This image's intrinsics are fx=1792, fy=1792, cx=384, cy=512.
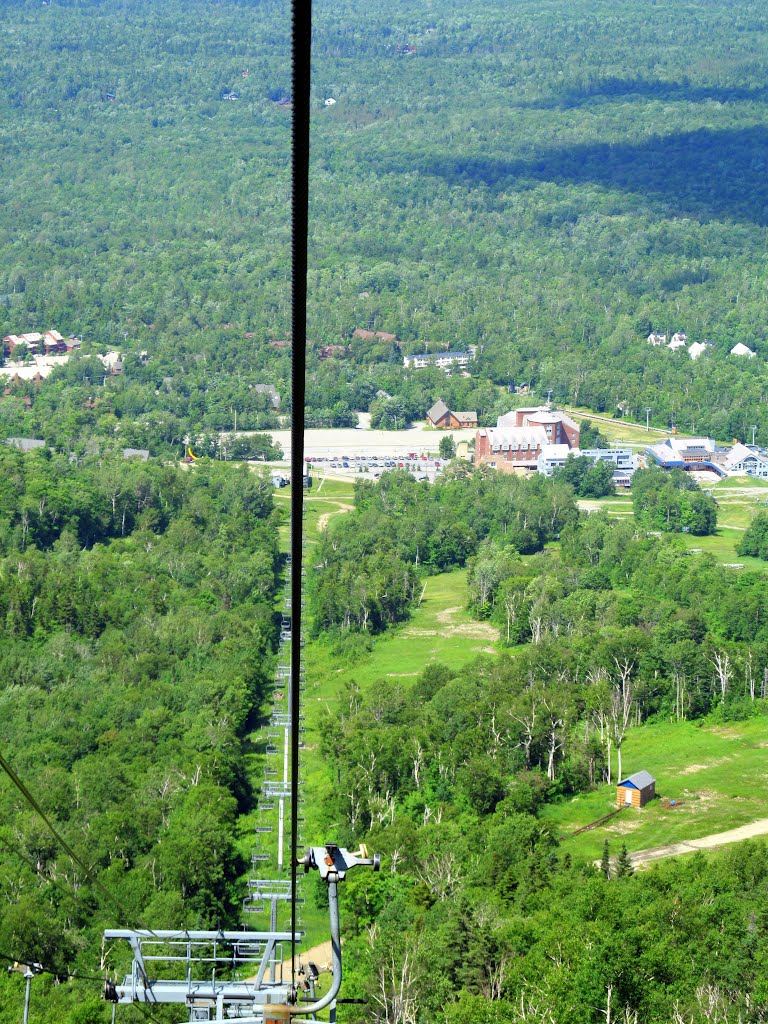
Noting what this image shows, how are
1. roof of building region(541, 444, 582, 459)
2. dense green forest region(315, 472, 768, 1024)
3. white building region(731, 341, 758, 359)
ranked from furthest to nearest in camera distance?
white building region(731, 341, 758, 359)
roof of building region(541, 444, 582, 459)
dense green forest region(315, 472, 768, 1024)

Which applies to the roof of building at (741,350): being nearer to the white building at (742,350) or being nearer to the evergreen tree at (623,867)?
the white building at (742,350)

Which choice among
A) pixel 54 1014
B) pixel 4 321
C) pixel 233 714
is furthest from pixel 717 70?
pixel 54 1014

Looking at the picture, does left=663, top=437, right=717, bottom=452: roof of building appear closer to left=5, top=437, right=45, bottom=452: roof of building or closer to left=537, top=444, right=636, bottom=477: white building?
left=537, top=444, right=636, bottom=477: white building

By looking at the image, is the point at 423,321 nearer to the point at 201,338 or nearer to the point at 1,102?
the point at 201,338

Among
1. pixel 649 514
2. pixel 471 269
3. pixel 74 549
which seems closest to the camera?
pixel 74 549

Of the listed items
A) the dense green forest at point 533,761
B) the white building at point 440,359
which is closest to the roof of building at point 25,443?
the dense green forest at point 533,761

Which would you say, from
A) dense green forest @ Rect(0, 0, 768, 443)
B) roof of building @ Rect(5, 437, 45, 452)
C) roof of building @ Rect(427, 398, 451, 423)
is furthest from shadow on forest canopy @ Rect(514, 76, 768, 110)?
roof of building @ Rect(5, 437, 45, 452)
